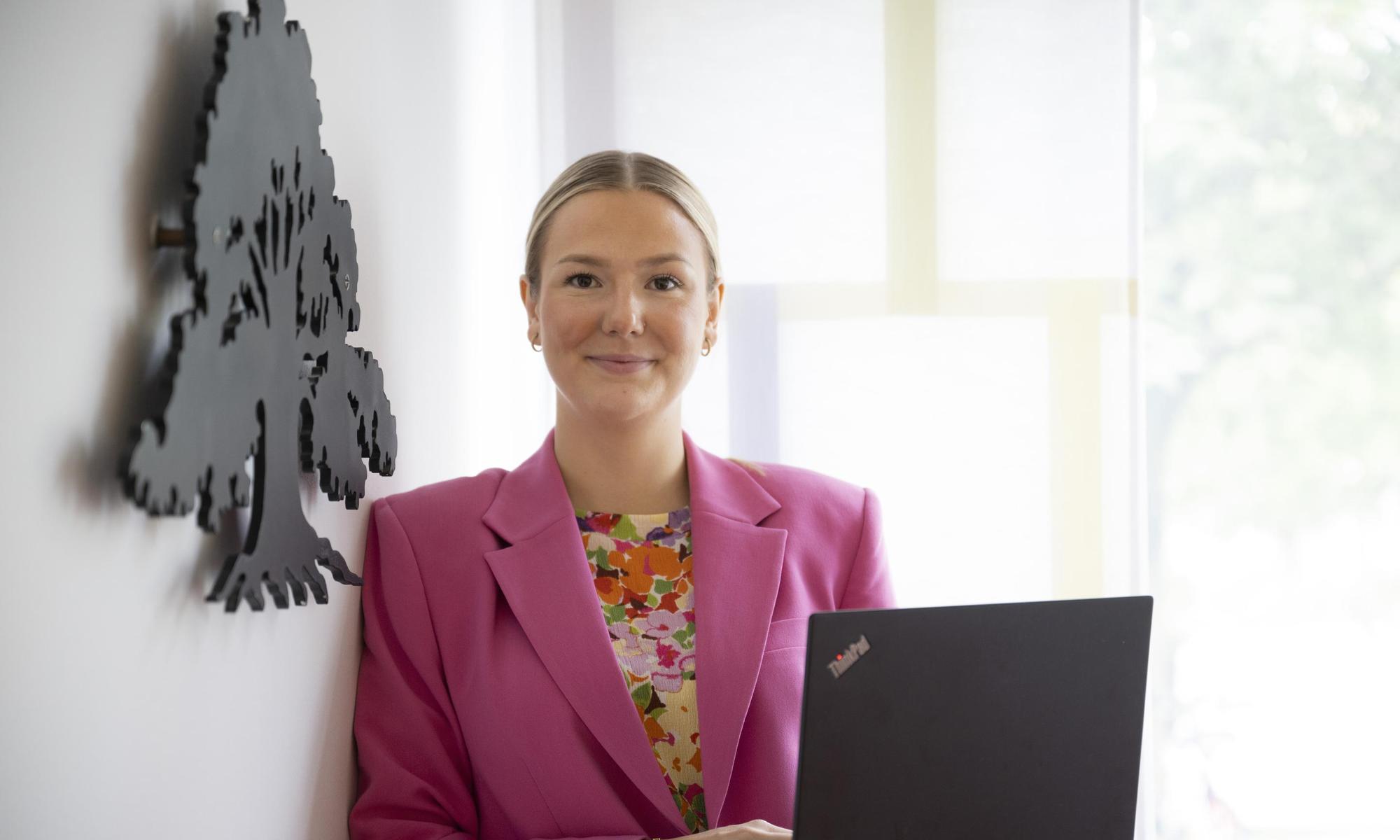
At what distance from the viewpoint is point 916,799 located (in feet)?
3.49

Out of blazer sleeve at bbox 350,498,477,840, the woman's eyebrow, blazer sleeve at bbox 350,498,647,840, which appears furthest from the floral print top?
the woman's eyebrow

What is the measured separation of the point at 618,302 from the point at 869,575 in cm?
55

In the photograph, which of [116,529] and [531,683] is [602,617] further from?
[116,529]

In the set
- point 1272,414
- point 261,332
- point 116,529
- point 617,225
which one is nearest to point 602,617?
point 617,225

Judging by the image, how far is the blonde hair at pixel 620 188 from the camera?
1.61 metres

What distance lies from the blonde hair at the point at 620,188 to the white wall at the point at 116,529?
14.6 inches

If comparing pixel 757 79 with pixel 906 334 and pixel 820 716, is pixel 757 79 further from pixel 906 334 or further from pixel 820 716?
pixel 820 716

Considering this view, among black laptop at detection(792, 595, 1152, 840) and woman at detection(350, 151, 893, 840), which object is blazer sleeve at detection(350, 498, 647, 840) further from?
black laptop at detection(792, 595, 1152, 840)

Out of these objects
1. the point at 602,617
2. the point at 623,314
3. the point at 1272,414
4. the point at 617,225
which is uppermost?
the point at 617,225

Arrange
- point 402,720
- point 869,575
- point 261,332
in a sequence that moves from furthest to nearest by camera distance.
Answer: point 869,575 → point 402,720 → point 261,332

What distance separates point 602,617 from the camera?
1.47 meters

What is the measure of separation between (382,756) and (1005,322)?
72.3 inches

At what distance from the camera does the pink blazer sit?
1.39 meters

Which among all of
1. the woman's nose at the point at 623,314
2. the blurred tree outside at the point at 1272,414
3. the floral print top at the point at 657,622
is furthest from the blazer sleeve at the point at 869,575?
the blurred tree outside at the point at 1272,414
